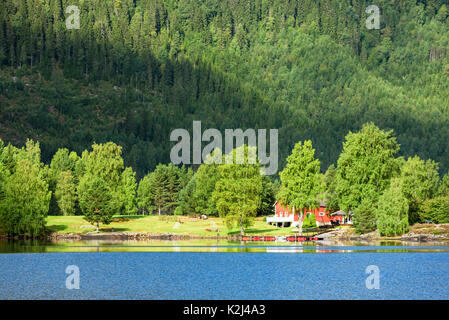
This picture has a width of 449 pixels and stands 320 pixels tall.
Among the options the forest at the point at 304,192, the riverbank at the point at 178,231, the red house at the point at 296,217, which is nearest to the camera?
the riverbank at the point at 178,231

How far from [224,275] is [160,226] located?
240ft

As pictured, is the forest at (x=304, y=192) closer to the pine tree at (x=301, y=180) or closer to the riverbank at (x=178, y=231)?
the pine tree at (x=301, y=180)

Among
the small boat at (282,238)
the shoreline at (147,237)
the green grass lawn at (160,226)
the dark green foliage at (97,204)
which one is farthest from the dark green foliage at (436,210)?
the dark green foliage at (97,204)

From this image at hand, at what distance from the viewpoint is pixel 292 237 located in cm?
12312

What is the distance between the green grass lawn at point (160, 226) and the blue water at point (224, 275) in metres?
41.7

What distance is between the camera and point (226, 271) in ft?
251

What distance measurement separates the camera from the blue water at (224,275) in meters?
61.2

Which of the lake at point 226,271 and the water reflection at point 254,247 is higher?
the lake at point 226,271

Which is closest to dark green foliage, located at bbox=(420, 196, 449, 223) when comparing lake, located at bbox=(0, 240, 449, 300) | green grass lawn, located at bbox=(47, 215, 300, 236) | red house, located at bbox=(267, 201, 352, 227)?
lake, located at bbox=(0, 240, 449, 300)

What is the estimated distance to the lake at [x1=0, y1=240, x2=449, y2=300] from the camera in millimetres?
61688

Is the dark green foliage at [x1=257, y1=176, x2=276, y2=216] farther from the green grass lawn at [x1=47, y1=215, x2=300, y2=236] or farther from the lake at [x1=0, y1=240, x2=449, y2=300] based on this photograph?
the lake at [x1=0, y1=240, x2=449, y2=300]

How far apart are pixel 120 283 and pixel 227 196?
5950cm

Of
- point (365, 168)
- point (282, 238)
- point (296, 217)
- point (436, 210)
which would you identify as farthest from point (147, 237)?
point (436, 210)

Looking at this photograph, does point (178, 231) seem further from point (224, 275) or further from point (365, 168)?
→ point (224, 275)
